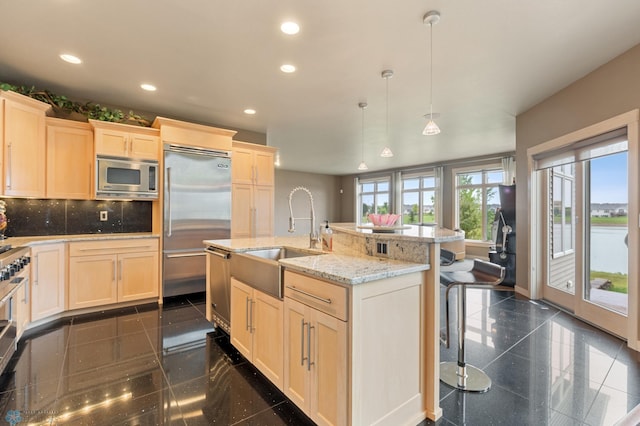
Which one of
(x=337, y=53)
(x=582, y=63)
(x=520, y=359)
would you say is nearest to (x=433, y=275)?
(x=520, y=359)

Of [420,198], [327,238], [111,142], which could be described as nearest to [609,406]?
[327,238]

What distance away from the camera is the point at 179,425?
1614 mm

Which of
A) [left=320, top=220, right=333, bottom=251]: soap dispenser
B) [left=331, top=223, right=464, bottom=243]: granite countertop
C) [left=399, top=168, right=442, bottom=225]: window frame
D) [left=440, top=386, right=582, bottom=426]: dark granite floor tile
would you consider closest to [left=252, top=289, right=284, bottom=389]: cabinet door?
[left=320, top=220, right=333, bottom=251]: soap dispenser

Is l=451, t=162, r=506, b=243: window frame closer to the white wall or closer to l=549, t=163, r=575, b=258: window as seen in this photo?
l=549, t=163, r=575, b=258: window

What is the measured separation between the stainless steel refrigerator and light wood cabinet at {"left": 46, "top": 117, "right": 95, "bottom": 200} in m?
0.87

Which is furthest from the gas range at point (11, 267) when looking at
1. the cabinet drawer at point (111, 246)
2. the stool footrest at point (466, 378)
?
the stool footrest at point (466, 378)

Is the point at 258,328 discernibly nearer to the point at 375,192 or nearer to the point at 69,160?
the point at 69,160

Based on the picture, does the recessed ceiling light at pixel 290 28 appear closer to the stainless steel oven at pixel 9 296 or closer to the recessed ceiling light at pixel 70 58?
the recessed ceiling light at pixel 70 58

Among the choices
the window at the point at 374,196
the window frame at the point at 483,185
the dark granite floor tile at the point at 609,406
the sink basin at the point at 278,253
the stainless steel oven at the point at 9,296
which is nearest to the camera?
the dark granite floor tile at the point at 609,406

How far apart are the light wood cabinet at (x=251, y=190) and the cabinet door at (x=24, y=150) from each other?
215 cm

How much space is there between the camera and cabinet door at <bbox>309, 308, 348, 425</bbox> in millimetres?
1362

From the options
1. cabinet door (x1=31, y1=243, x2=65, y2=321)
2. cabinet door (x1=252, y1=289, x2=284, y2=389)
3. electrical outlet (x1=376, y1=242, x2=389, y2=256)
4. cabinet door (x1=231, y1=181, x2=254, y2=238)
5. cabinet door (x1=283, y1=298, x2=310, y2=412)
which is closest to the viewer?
cabinet door (x1=283, y1=298, x2=310, y2=412)

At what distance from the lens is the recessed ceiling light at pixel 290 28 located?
2191mm

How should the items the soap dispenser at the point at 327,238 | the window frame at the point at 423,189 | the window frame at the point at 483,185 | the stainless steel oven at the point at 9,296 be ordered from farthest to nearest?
1. the window frame at the point at 423,189
2. the window frame at the point at 483,185
3. the soap dispenser at the point at 327,238
4. the stainless steel oven at the point at 9,296
